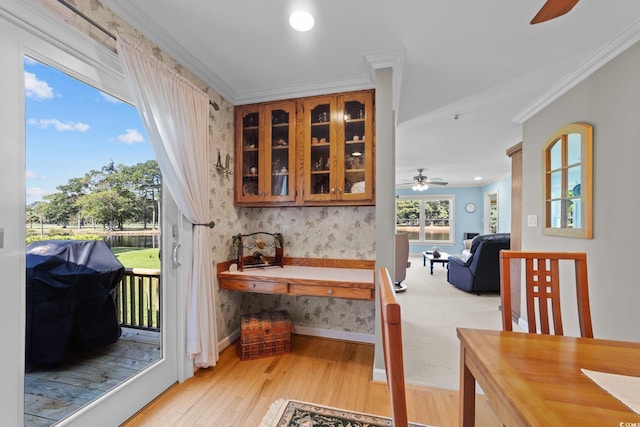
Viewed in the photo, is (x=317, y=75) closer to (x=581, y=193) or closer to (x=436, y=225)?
(x=581, y=193)

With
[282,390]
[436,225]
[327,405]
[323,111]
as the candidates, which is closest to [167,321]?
[282,390]

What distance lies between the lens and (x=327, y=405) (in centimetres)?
175

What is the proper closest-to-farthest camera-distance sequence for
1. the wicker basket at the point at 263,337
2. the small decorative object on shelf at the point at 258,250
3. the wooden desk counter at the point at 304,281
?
1. the wooden desk counter at the point at 304,281
2. the wicker basket at the point at 263,337
3. the small decorative object on shelf at the point at 258,250

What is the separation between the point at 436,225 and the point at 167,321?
342 inches

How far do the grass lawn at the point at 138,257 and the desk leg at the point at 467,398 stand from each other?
6.33ft

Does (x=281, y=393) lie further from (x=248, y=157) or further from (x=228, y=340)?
(x=248, y=157)

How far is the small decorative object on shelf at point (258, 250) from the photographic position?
256cm

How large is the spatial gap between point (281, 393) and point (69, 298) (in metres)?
→ 1.43

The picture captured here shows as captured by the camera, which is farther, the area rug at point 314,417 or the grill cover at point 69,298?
the area rug at point 314,417

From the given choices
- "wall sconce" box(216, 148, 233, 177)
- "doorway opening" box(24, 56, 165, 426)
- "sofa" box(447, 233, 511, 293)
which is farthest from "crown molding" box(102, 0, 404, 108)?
"sofa" box(447, 233, 511, 293)

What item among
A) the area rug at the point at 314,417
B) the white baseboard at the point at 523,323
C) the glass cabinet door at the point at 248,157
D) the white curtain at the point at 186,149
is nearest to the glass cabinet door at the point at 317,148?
the glass cabinet door at the point at 248,157

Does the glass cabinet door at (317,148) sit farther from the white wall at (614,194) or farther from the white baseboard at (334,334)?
the white wall at (614,194)

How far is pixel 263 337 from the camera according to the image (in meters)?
2.37

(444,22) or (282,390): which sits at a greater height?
(444,22)
